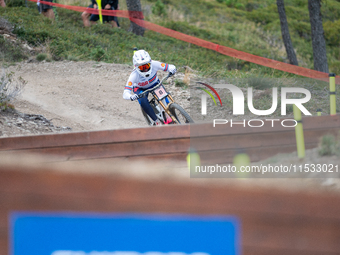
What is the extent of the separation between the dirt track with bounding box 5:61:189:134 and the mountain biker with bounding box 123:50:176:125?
2.39m

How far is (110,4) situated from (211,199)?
1526 cm

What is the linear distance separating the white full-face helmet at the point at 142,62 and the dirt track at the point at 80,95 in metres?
2.67

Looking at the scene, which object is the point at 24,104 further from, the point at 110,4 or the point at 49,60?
the point at 110,4

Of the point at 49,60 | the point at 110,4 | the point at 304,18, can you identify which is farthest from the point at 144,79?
the point at 304,18

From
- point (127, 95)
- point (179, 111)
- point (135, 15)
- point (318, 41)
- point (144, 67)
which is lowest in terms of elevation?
point (179, 111)

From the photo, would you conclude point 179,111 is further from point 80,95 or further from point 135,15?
point 135,15

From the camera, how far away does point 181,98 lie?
10336mm

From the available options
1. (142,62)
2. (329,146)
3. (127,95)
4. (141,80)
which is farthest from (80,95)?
(329,146)

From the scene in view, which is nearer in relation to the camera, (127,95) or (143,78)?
(127,95)

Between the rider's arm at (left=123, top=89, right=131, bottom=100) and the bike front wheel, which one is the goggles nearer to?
the rider's arm at (left=123, top=89, right=131, bottom=100)

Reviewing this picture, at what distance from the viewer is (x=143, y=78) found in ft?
20.4

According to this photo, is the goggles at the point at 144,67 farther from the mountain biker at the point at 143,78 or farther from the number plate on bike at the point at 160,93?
the number plate on bike at the point at 160,93

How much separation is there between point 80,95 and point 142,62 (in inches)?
191

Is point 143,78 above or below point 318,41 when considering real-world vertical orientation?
below
